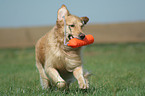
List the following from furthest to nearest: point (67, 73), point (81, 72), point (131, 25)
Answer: point (131, 25), point (67, 73), point (81, 72)

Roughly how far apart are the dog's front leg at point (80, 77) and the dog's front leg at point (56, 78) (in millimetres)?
365

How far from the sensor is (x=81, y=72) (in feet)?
16.8

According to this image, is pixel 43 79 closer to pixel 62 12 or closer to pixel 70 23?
pixel 70 23

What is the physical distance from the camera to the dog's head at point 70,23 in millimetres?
5145

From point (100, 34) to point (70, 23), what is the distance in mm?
40805

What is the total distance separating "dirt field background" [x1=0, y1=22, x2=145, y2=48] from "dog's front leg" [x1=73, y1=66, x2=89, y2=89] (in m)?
34.1

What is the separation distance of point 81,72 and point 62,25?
4.12 ft

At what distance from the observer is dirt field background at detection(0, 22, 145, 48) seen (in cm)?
4022

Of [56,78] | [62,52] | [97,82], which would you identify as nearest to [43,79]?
[56,78]

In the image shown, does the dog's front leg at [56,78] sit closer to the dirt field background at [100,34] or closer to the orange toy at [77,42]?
the orange toy at [77,42]

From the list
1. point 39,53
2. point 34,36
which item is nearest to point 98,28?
point 34,36

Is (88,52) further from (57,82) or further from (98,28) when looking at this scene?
(98,28)

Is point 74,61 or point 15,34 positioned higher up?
point 74,61

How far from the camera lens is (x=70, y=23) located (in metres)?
5.25
